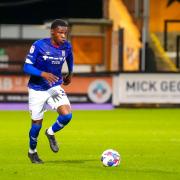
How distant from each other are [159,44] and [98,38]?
5.25 m

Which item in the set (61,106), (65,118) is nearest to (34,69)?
(61,106)

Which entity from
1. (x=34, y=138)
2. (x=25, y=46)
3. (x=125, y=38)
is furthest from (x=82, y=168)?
(x=25, y=46)

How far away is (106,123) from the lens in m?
21.4

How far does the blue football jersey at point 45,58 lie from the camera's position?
1207 centimetres

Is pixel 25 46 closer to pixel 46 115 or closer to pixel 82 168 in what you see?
pixel 46 115

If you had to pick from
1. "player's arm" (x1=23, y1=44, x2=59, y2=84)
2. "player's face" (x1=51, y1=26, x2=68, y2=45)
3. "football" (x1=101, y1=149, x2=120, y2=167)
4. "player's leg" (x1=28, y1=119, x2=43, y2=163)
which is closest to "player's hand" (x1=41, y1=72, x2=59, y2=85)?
"player's arm" (x1=23, y1=44, x2=59, y2=84)

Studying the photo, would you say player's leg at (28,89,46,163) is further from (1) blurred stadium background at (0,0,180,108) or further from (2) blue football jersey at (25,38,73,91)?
(1) blurred stadium background at (0,0,180,108)

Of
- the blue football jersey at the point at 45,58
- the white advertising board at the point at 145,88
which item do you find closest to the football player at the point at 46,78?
the blue football jersey at the point at 45,58

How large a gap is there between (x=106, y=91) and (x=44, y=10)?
Answer: 22.4 metres

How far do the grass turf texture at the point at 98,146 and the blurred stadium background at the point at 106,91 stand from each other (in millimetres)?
14

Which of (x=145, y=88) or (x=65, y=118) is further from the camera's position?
(x=145, y=88)

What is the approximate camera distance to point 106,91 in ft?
88.8

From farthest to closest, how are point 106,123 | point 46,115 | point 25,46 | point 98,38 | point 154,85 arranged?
1. point 25,46
2. point 98,38
3. point 154,85
4. point 46,115
5. point 106,123

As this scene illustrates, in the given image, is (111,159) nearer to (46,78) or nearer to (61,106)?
(61,106)
